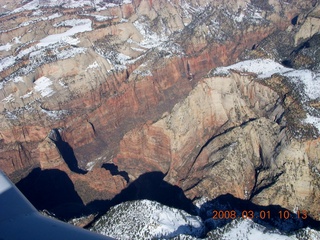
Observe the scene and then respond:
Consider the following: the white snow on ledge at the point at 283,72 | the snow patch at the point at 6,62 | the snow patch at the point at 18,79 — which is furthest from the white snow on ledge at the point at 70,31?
the white snow on ledge at the point at 283,72

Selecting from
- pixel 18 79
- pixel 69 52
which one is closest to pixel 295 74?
→ pixel 69 52

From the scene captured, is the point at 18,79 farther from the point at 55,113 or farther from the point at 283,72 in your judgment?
the point at 283,72

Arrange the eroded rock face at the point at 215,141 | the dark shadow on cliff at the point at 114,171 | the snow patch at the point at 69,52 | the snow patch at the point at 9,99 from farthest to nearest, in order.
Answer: the snow patch at the point at 69,52, the snow patch at the point at 9,99, the dark shadow on cliff at the point at 114,171, the eroded rock face at the point at 215,141

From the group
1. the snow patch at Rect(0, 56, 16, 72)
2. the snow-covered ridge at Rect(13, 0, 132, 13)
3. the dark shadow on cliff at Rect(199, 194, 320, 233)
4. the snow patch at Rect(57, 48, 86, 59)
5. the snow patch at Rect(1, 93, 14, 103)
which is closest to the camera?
the dark shadow on cliff at Rect(199, 194, 320, 233)

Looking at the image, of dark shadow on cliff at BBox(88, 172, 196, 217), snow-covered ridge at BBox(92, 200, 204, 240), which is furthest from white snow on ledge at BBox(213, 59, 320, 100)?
snow-covered ridge at BBox(92, 200, 204, 240)

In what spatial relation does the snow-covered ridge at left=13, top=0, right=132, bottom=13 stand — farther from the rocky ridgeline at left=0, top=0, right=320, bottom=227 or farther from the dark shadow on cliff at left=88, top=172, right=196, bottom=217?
the dark shadow on cliff at left=88, top=172, right=196, bottom=217

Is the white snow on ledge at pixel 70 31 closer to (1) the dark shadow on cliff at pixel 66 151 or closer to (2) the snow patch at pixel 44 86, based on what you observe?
(2) the snow patch at pixel 44 86

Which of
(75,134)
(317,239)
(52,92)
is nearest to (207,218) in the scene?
(317,239)
